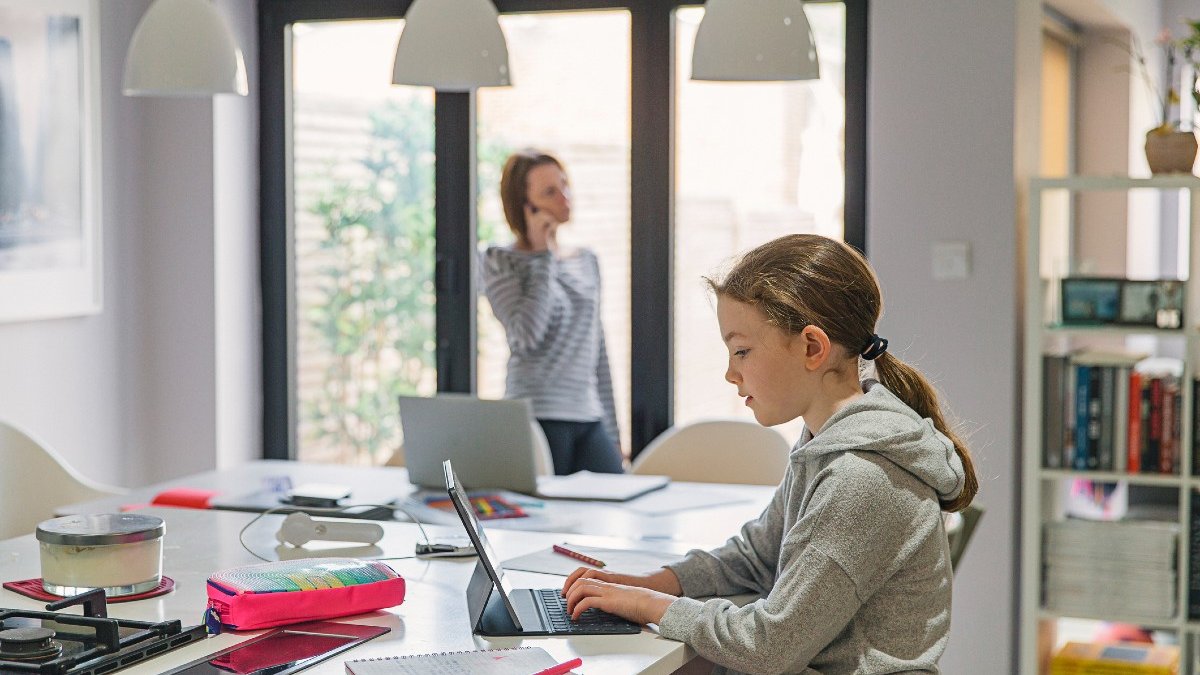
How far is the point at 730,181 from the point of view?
4121 millimetres

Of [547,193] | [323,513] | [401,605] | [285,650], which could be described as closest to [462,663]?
[285,650]

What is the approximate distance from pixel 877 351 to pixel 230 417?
10.1 feet

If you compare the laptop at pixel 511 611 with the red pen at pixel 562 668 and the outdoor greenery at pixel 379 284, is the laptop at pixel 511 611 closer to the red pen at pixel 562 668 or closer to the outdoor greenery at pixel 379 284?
the red pen at pixel 562 668

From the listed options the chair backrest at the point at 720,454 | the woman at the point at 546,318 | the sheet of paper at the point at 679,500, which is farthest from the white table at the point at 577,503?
the woman at the point at 546,318

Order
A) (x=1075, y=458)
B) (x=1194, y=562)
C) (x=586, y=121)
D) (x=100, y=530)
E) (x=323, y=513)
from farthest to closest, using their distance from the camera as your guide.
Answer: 1. (x=586, y=121)
2. (x=1075, y=458)
3. (x=1194, y=562)
4. (x=323, y=513)
5. (x=100, y=530)

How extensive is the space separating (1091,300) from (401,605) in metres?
2.14

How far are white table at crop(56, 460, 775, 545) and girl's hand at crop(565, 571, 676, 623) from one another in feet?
2.13

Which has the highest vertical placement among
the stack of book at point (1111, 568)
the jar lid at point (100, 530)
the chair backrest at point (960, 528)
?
the jar lid at point (100, 530)

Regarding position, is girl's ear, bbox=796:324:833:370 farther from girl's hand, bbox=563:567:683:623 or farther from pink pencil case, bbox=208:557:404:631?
pink pencil case, bbox=208:557:404:631

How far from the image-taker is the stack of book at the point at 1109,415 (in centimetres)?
337

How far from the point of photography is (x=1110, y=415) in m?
3.42

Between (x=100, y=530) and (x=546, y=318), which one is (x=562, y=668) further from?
(x=546, y=318)

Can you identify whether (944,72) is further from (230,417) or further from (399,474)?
(230,417)

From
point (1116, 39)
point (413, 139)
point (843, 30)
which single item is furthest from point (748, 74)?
point (1116, 39)
